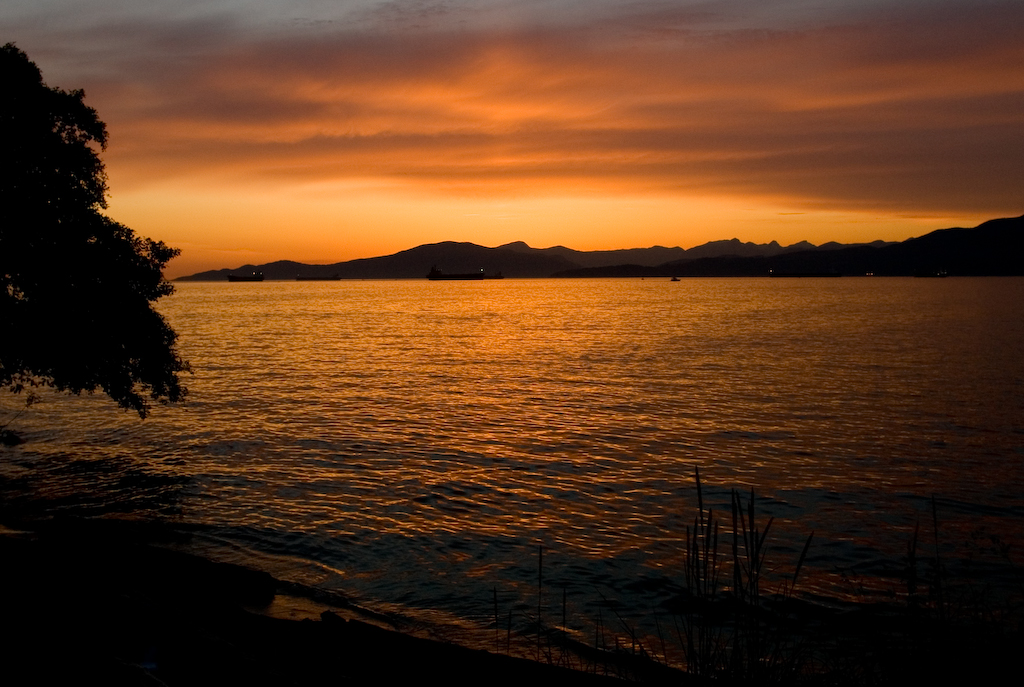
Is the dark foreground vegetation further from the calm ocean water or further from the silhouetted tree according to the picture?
the silhouetted tree

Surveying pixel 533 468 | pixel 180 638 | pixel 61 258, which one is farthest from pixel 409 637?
pixel 61 258

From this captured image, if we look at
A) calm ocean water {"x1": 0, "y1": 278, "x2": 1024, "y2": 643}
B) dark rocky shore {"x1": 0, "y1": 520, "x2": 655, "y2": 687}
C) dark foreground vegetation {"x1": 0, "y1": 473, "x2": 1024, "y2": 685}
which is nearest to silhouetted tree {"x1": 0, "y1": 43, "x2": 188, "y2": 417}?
calm ocean water {"x1": 0, "y1": 278, "x2": 1024, "y2": 643}

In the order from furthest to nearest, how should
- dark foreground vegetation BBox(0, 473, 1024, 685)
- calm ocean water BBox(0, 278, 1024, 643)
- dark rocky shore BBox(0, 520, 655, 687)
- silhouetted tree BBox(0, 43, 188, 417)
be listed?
1. silhouetted tree BBox(0, 43, 188, 417)
2. calm ocean water BBox(0, 278, 1024, 643)
3. dark rocky shore BBox(0, 520, 655, 687)
4. dark foreground vegetation BBox(0, 473, 1024, 685)

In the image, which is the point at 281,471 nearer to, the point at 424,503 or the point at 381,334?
the point at 424,503

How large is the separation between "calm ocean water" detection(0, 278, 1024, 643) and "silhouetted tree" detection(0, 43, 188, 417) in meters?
4.41

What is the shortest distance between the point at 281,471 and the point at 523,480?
8.96 meters

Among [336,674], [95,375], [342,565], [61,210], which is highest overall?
[61,210]

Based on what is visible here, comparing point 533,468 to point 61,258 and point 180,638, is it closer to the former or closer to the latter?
point 180,638

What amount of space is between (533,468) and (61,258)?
18.7 metres

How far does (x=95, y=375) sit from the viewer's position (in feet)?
83.9

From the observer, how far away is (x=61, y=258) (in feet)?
79.5

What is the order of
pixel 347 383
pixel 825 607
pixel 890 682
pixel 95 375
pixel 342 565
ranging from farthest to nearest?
1. pixel 347 383
2. pixel 95 375
3. pixel 342 565
4. pixel 825 607
5. pixel 890 682

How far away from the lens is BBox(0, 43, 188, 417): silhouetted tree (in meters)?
23.4

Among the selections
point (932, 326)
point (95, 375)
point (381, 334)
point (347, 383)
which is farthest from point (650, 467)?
point (932, 326)
